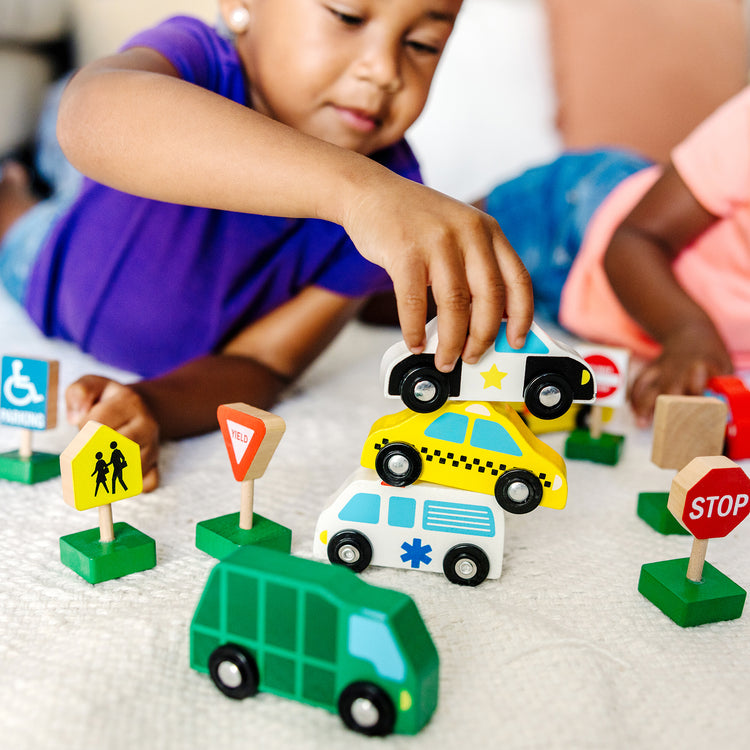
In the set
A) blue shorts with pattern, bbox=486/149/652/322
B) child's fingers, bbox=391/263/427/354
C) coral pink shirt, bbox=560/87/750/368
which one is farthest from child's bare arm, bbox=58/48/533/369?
blue shorts with pattern, bbox=486/149/652/322

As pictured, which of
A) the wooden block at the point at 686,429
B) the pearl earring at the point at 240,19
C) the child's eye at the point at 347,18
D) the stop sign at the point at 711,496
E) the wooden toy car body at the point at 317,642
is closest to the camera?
the wooden toy car body at the point at 317,642

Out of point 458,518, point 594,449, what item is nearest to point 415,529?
point 458,518

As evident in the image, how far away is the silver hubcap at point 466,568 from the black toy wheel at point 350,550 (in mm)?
60

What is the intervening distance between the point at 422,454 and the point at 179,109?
0.30 metres

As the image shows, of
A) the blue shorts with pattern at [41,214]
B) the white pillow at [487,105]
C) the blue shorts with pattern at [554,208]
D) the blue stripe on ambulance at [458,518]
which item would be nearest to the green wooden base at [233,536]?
the blue stripe on ambulance at [458,518]

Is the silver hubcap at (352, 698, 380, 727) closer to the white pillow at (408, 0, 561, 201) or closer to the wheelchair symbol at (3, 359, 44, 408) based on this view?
the wheelchair symbol at (3, 359, 44, 408)

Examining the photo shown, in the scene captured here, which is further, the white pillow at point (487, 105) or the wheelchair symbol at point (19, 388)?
the white pillow at point (487, 105)

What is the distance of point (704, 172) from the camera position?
102 centimetres

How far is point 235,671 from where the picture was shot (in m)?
0.40

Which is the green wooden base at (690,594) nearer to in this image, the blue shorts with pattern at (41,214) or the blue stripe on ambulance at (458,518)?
the blue stripe on ambulance at (458,518)

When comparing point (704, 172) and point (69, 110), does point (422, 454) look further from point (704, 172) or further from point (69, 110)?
point (704, 172)

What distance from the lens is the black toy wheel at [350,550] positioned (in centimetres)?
52

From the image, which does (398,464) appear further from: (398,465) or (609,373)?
(609,373)

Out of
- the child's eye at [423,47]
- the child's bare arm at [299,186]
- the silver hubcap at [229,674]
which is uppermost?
A: the child's eye at [423,47]
